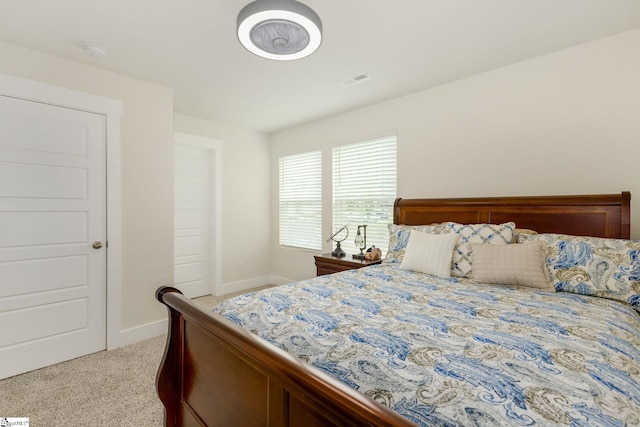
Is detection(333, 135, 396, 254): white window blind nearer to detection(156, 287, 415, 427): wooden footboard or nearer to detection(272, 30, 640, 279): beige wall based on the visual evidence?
detection(272, 30, 640, 279): beige wall

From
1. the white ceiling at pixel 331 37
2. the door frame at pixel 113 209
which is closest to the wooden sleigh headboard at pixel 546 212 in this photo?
the white ceiling at pixel 331 37

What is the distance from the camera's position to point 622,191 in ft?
6.97

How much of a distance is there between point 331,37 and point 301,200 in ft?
8.64

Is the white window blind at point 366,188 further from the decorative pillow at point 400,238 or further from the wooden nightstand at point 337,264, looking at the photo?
the decorative pillow at point 400,238

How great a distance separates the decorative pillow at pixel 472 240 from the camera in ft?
7.07

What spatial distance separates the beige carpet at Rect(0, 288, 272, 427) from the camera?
72.4 inches

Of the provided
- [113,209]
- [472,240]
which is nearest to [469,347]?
[472,240]

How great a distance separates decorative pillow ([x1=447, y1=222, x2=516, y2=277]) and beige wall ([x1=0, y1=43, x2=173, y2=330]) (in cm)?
272

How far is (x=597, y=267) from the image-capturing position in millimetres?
1755

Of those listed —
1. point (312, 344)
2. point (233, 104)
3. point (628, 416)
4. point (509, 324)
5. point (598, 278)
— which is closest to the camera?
point (628, 416)

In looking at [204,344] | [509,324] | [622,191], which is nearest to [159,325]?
[204,344]

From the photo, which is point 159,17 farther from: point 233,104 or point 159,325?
point 159,325

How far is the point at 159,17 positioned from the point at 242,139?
8.61 ft

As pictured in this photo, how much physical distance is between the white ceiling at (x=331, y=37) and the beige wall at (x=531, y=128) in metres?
0.17
